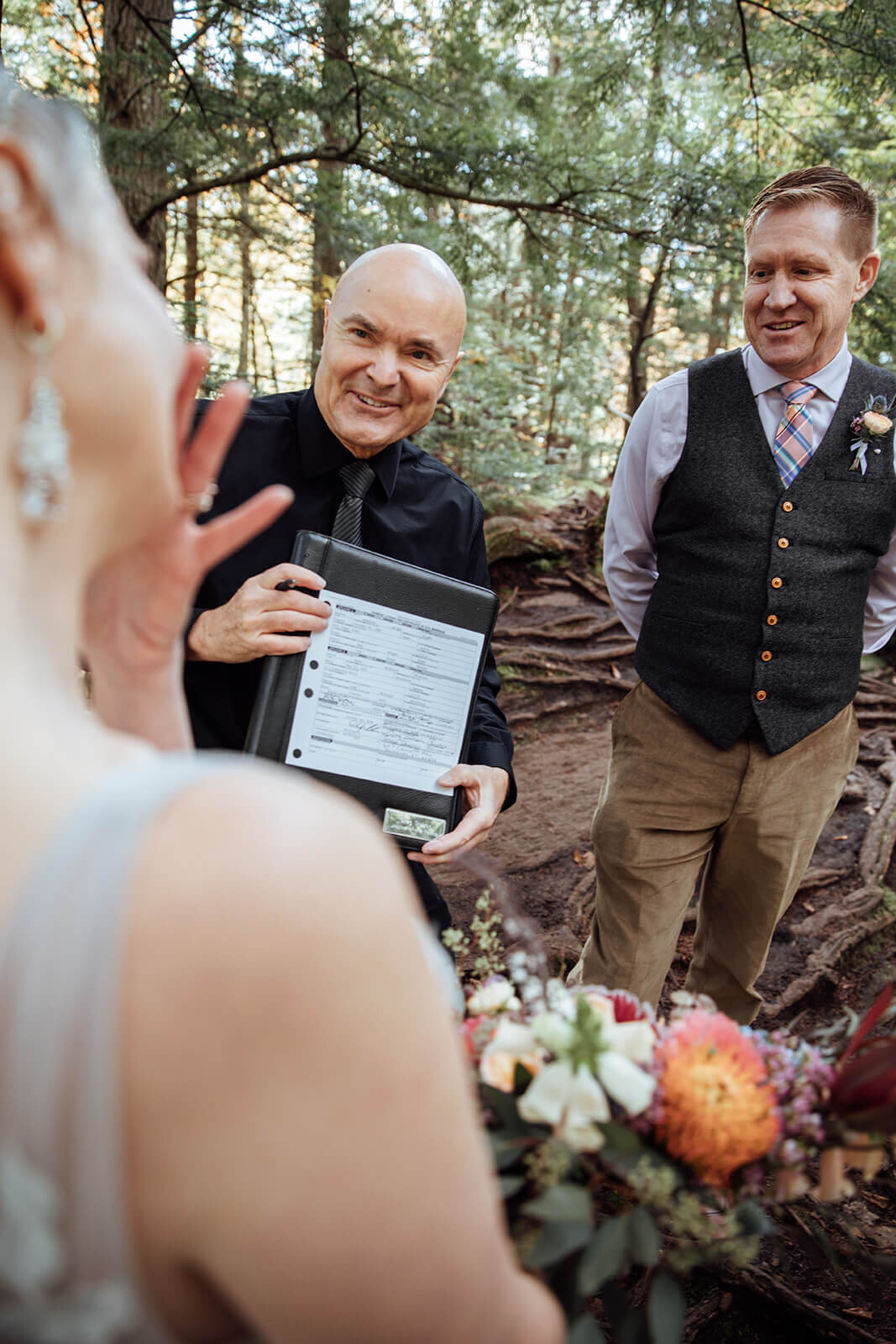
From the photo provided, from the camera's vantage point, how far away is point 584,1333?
98 cm

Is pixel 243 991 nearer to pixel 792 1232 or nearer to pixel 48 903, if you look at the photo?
pixel 48 903

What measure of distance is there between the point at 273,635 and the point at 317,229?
12.1 feet

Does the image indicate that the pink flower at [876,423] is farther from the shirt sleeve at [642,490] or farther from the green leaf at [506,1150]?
the green leaf at [506,1150]

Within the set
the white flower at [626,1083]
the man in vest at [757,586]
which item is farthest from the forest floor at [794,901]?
the man in vest at [757,586]

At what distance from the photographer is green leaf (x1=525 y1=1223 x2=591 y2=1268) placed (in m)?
0.96

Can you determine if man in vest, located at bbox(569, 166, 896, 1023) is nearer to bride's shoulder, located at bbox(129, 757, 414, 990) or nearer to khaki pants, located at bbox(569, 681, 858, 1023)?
khaki pants, located at bbox(569, 681, 858, 1023)

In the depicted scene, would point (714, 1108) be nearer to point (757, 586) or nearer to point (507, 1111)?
point (507, 1111)

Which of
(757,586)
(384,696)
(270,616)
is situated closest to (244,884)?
(270,616)

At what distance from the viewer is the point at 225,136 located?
442 centimetres

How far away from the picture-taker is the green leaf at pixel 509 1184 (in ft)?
3.43

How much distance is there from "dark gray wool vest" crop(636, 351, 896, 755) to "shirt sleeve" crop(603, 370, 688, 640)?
53 millimetres

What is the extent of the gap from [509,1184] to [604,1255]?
13 centimetres

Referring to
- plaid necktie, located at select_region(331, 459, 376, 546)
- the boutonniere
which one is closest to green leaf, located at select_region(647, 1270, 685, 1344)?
plaid necktie, located at select_region(331, 459, 376, 546)

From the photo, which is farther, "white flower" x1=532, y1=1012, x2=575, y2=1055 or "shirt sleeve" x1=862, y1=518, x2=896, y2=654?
"shirt sleeve" x1=862, y1=518, x2=896, y2=654
